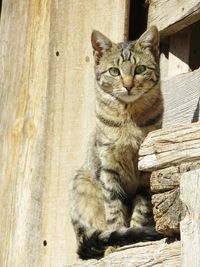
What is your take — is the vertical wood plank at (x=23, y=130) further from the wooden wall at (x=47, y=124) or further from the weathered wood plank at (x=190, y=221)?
the weathered wood plank at (x=190, y=221)

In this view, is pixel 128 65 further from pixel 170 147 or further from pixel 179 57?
pixel 170 147

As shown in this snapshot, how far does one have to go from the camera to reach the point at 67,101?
478 centimetres

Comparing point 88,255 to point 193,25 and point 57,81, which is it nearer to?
point 57,81

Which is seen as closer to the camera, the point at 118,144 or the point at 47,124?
the point at 118,144

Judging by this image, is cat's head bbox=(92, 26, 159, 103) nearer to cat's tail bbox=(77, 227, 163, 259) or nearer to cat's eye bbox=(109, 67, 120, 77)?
cat's eye bbox=(109, 67, 120, 77)

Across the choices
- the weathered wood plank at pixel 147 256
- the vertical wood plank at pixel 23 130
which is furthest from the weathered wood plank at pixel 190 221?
the vertical wood plank at pixel 23 130

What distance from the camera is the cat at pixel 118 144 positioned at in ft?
14.4

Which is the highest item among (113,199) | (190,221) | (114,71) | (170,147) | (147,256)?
(114,71)

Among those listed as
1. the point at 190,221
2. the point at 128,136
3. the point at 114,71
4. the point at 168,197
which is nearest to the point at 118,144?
the point at 128,136

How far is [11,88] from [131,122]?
83 cm

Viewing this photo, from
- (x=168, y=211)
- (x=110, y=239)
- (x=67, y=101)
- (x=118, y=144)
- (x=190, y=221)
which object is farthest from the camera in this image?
(x=67, y=101)

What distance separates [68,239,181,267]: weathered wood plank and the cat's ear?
1147 mm

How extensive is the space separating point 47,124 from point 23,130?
16 centimetres

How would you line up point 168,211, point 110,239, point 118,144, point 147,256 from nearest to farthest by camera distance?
point 168,211
point 147,256
point 110,239
point 118,144
